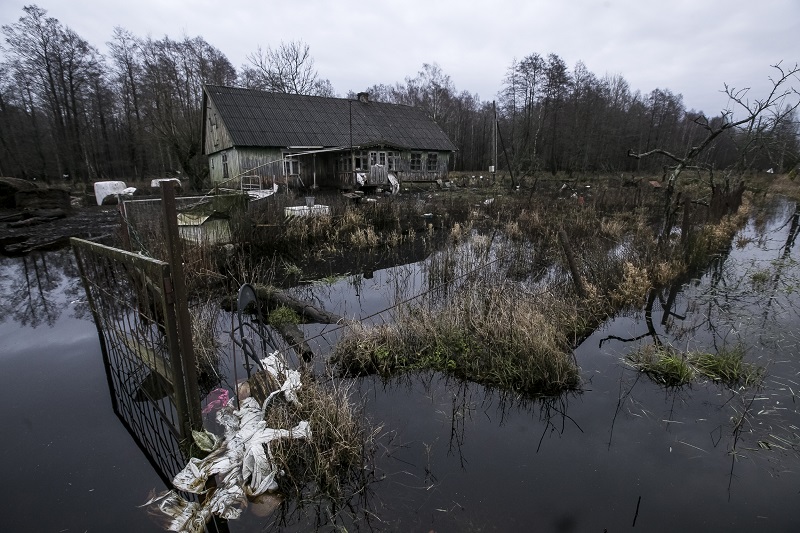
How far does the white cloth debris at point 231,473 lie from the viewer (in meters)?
2.34

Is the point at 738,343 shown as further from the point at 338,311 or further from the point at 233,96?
the point at 233,96

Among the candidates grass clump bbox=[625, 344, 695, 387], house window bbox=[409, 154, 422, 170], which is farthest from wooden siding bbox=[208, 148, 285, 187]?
grass clump bbox=[625, 344, 695, 387]

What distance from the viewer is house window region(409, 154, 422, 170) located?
2775 cm

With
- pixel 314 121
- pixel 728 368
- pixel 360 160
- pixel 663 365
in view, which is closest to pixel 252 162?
pixel 314 121

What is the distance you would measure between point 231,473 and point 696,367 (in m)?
4.71

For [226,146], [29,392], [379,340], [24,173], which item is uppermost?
[226,146]

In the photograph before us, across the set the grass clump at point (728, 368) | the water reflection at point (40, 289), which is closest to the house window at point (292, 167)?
the water reflection at point (40, 289)

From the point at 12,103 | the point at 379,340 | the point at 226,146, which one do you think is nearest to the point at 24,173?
the point at 12,103

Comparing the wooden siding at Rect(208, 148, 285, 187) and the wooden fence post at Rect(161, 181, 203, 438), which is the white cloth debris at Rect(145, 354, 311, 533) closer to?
the wooden fence post at Rect(161, 181, 203, 438)

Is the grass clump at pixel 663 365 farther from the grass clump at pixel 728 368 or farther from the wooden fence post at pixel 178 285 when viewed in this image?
the wooden fence post at pixel 178 285

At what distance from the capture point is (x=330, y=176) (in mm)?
24812

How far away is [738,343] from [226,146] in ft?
80.8

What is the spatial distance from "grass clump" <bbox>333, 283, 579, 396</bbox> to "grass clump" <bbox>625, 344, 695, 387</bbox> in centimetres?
73

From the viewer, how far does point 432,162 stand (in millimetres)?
28969
